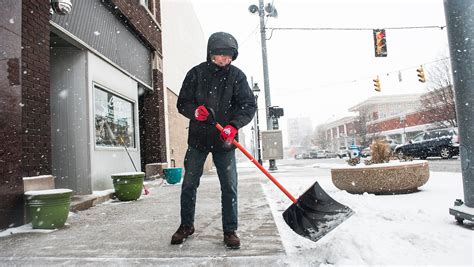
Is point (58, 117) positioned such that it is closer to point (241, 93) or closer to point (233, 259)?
point (241, 93)

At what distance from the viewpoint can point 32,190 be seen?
Answer: 160 inches

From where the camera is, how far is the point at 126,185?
5734 mm

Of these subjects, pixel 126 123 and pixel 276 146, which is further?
pixel 276 146

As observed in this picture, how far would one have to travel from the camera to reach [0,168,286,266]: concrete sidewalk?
2424 millimetres

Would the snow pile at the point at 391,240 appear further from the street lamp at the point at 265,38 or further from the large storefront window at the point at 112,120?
the street lamp at the point at 265,38

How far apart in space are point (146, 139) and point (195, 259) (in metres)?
8.69

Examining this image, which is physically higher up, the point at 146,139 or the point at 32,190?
the point at 146,139

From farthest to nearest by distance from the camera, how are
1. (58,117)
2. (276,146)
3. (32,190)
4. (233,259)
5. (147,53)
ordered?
(276,146) → (147,53) → (58,117) → (32,190) → (233,259)

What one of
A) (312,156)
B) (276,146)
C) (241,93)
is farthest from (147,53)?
(312,156)

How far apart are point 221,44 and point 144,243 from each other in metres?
1.91

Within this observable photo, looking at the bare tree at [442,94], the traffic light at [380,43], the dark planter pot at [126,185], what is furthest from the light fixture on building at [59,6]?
the bare tree at [442,94]

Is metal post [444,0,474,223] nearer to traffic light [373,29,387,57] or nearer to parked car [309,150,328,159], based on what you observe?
traffic light [373,29,387,57]

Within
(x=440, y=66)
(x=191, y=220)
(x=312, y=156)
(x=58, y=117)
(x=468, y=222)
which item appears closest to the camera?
(x=191, y=220)

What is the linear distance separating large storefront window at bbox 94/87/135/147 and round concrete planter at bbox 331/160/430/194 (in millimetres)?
4873
